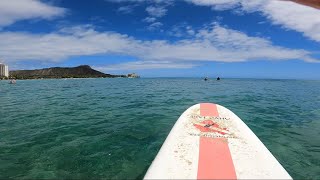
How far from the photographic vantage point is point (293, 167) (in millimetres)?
6355

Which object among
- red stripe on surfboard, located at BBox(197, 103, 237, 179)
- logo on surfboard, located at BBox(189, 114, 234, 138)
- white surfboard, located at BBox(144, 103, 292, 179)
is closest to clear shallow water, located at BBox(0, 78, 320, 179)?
white surfboard, located at BBox(144, 103, 292, 179)

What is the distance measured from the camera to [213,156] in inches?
185

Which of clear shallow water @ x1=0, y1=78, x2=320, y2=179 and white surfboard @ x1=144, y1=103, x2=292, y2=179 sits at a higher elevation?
white surfboard @ x1=144, y1=103, x2=292, y2=179

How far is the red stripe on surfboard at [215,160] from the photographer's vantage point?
4000mm

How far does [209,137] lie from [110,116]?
7.47 m

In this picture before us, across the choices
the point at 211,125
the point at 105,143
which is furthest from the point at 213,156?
the point at 105,143

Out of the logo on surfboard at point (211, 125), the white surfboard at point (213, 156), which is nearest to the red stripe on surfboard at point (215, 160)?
the white surfboard at point (213, 156)

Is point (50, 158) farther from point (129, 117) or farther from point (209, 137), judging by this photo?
point (129, 117)

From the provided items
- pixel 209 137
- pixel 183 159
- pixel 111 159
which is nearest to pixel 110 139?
pixel 111 159

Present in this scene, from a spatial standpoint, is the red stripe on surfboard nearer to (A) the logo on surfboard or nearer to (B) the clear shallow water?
(A) the logo on surfboard

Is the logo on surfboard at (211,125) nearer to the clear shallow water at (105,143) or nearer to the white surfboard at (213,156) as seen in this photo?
the white surfboard at (213,156)

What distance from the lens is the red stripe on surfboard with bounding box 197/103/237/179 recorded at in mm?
4000

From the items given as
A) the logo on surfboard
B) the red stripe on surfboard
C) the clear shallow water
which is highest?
the logo on surfboard

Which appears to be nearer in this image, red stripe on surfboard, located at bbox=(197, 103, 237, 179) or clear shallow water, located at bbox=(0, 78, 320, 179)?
red stripe on surfboard, located at bbox=(197, 103, 237, 179)
